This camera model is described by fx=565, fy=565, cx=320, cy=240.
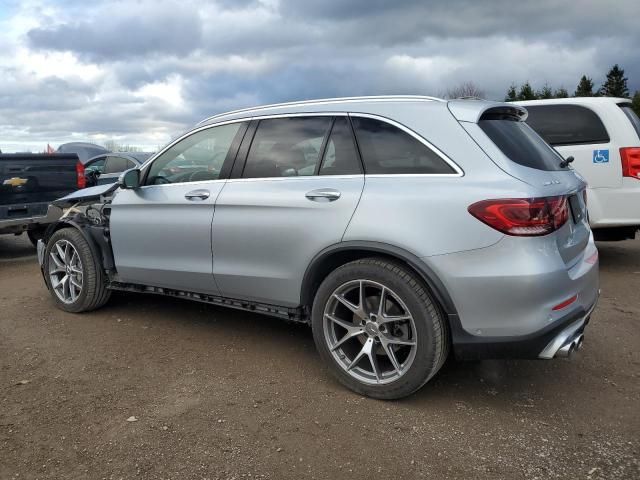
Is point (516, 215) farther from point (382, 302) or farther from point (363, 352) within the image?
point (363, 352)

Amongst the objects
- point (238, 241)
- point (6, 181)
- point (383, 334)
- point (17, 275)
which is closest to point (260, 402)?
point (383, 334)

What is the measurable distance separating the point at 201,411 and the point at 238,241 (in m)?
1.16

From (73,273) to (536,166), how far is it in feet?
13.3

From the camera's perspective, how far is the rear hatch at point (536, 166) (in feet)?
10.1

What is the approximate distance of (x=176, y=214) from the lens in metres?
4.30

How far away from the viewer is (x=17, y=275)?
712 centimetres

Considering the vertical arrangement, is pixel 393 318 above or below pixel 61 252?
below

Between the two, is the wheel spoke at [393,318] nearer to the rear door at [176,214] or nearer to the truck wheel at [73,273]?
the rear door at [176,214]

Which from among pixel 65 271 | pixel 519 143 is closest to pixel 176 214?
pixel 65 271

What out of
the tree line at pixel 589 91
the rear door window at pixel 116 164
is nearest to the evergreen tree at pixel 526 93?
the tree line at pixel 589 91

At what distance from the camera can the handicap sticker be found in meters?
6.34

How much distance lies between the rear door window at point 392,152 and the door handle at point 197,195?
1.24 m

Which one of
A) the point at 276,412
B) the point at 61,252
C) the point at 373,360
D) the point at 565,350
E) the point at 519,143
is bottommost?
the point at 276,412

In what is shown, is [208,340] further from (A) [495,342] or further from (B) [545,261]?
(B) [545,261]
